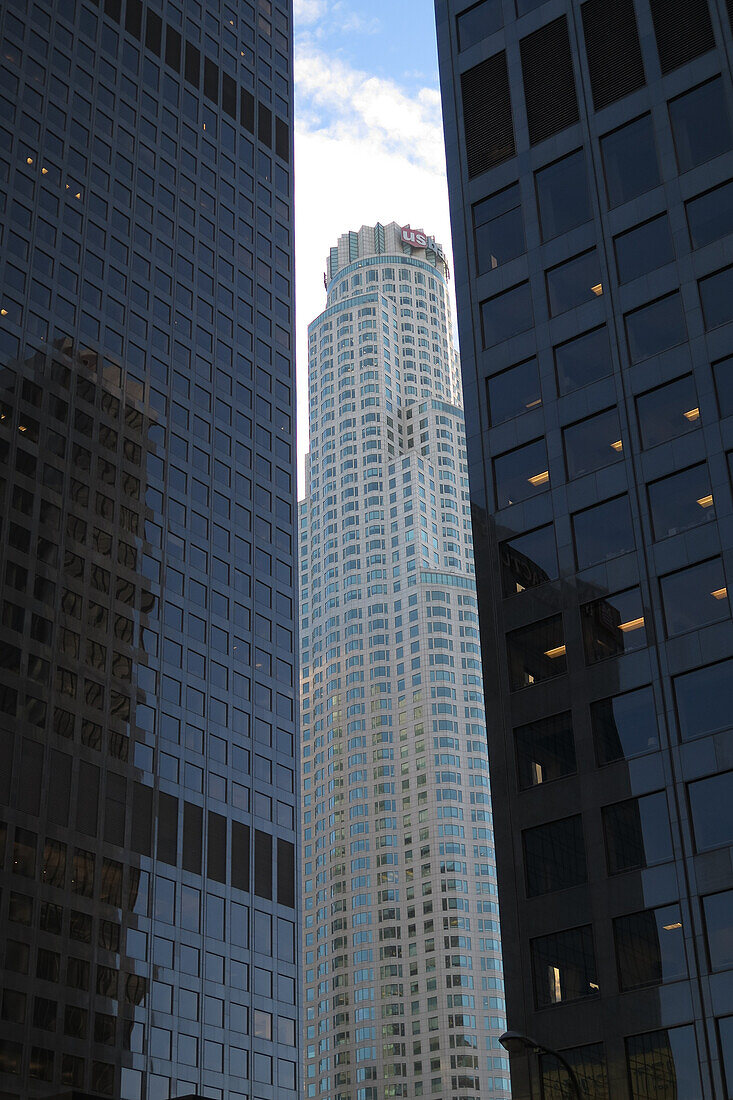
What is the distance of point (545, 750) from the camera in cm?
5247

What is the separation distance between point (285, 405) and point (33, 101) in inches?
1241

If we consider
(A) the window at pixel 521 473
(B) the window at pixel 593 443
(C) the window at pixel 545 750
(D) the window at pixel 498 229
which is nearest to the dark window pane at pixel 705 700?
(C) the window at pixel 545 750

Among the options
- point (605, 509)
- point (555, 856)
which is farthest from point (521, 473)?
point (555, 856)

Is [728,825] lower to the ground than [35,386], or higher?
lower

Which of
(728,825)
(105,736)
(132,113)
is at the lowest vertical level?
(728,825)

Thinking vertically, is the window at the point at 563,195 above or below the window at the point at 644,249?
above

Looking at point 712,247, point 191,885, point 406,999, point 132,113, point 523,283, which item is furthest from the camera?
point 406,999

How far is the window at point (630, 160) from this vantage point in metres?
59.8

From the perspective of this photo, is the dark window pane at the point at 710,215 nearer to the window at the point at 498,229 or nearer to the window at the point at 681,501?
the window at the point at 498,229

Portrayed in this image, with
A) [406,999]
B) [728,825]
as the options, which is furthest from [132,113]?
[406,999]

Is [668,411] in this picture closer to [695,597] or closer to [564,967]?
[695,597]

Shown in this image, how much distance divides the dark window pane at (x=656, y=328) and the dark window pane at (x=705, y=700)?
14.3 metres

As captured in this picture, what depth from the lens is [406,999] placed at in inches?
7589

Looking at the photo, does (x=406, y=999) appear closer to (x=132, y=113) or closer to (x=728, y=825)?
(x=132, y=113)
